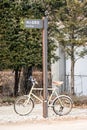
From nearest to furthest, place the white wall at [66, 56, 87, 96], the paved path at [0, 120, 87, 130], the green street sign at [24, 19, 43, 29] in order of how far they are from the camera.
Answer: the paved path at [0, 120, 87, 130], the green street sign at [24, 19, 43, 29], the white wall at [66, 56, 87, 96]

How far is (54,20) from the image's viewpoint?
20891 mm

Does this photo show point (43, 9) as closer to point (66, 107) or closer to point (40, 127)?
point (66, 107)

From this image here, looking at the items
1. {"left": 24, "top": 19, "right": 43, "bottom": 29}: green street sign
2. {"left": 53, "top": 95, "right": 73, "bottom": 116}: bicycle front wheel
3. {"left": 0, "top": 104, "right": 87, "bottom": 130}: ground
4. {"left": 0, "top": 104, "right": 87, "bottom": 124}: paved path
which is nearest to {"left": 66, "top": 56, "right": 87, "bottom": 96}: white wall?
{"left": 0, "top": 104, "right": 87, "bottom": 124}: paved path

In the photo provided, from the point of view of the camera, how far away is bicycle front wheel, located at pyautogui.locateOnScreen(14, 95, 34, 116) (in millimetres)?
16453

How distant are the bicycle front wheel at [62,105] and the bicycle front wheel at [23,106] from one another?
2.52ft

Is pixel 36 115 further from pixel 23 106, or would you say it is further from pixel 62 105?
pixel 62 105

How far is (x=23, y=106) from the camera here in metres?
16.5

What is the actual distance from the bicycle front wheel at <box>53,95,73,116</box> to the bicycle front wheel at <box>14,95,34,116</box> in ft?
2.52

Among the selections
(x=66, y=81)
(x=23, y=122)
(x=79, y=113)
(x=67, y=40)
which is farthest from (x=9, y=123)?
(x=66, y=81)

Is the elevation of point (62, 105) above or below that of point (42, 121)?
above

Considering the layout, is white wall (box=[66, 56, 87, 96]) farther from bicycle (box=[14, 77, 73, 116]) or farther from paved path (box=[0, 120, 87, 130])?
paved path (box=[0, 120, 87, 130])

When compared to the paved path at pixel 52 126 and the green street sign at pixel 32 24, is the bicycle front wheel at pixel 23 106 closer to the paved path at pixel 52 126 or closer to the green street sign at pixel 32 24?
the paved path at pixel 52 126

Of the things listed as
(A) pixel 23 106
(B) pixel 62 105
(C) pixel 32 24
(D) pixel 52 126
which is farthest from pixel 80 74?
(D) pixel 52 126

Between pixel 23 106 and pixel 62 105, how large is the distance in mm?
1229
